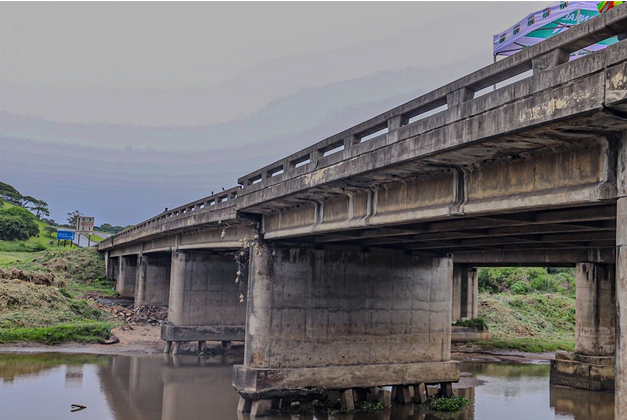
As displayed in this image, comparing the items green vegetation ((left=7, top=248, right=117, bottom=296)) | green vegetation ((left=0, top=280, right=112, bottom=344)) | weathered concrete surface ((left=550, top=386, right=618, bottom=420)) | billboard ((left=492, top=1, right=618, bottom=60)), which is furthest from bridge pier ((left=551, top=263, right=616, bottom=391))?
green vegetation ((left=7, top=248, right=117, bottom=296))

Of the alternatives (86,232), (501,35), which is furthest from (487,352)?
(86,232)

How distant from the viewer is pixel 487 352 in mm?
40094

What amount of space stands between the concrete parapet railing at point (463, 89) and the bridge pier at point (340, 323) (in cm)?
426

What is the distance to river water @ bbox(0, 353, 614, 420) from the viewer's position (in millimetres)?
20109

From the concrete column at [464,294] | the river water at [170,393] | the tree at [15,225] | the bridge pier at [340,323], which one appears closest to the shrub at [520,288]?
the concrete column at [464,294]

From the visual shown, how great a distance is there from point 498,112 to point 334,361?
12.9 m

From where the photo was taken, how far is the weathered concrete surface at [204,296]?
107 ft

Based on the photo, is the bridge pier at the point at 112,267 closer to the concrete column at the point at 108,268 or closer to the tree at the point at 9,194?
the concrete column at the point at 108,268

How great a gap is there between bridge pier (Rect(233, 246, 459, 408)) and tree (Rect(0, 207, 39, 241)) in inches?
3545

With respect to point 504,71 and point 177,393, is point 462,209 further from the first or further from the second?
point 177,393

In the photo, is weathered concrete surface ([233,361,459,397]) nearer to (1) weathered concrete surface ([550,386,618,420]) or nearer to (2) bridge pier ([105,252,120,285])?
(1) weathered concrete surface ([550,386,618,420])

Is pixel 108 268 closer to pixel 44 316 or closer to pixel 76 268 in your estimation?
pixel 76 268

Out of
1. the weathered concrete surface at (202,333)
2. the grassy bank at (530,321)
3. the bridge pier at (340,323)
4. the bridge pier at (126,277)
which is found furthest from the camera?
the bridge pier at (126,277)

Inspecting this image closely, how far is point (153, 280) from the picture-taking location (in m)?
47.6
